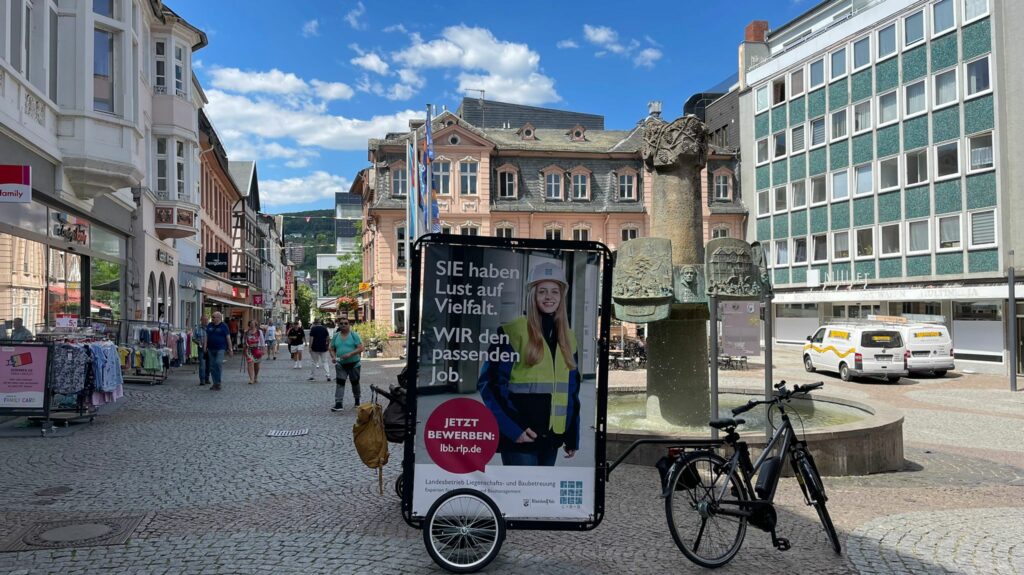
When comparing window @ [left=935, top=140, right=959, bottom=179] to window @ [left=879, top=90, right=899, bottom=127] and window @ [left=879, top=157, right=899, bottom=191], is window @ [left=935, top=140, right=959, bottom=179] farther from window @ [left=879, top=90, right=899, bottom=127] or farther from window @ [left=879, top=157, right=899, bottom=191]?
window @ [left=879, top=90, right=899, bottom=127]

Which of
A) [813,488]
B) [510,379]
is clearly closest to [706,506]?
[813,488]

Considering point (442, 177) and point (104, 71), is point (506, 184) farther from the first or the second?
point (104, 71)

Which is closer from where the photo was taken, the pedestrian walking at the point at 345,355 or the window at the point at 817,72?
the pedestrian walking at the point at 345,355

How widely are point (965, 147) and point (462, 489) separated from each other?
100 ft

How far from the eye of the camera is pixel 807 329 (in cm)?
3969

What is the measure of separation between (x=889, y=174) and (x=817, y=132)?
5322mm

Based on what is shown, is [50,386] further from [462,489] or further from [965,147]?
[965,147]

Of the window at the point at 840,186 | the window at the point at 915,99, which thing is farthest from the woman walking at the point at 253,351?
the window at the point at 840,186

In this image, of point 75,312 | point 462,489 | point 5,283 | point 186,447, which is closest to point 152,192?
point 75,312

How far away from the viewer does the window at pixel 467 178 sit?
4584 cm

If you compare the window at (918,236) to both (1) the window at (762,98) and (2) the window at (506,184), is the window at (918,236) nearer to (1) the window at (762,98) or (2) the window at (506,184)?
(1) the window at (762,98)

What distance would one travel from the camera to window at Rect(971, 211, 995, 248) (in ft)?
93.6

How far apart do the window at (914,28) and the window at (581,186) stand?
20.4 m

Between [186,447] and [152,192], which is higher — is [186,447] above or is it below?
below
